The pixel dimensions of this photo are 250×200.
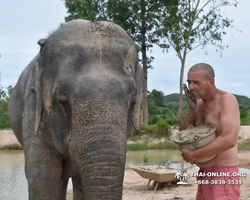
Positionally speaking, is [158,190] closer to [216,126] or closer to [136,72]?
[136,72]

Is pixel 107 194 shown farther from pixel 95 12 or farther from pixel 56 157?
pixel 95 12

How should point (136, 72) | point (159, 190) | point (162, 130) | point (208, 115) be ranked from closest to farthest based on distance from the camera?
point (208, 115) < point (136, 72) < point (159, 190) < point (162, 130)

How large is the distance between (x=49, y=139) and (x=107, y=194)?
1.27 m

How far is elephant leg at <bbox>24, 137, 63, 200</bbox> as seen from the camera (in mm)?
3629

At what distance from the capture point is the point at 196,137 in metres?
2.96

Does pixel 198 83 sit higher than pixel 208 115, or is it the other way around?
pixel 198 83

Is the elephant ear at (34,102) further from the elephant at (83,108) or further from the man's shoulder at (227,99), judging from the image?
the man's shoulder at (227,99)

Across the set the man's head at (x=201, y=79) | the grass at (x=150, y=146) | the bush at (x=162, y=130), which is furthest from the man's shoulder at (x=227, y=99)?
the bush at (x=162, y=130)

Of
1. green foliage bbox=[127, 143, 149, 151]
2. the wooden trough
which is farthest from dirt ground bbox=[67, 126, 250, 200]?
green foliage bbox=[127, 143, 149, 151]

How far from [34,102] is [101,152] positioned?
1.37 m

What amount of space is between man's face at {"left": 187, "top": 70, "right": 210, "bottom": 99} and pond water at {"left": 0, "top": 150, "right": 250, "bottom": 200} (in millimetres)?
5702

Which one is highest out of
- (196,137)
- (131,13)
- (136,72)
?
(131,13)

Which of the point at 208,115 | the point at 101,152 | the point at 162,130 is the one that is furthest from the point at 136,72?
the point at 162,130

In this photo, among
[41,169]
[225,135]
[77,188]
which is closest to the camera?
[225,135]
